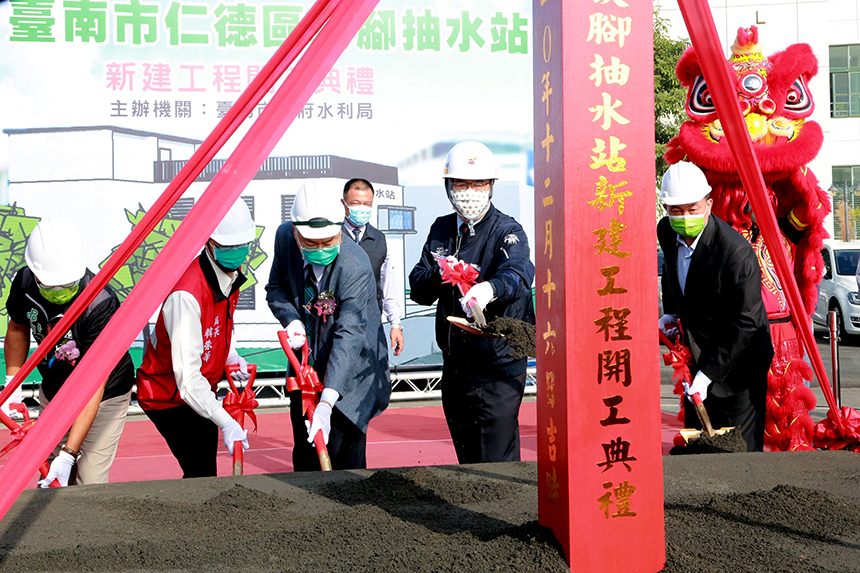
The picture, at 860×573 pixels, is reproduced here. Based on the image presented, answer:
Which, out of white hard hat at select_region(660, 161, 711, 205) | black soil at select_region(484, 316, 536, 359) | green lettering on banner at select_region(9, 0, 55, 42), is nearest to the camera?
black soil at select_region(484, 316, 536, 359)

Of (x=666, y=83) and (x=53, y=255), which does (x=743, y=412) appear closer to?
(x=53, y=255)

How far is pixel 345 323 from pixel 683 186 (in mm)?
1636

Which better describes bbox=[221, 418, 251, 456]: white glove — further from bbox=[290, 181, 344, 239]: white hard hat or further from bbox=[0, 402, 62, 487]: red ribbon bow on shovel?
bbox=[290, 181, 344, 239]: white hard hat

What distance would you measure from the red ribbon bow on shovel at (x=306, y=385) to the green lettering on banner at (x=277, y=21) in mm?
3967

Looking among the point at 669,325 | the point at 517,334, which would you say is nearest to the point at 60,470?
the point at 517,334

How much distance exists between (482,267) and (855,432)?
1670 millimetres

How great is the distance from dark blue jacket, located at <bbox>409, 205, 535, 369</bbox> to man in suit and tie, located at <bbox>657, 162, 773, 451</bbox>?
0.71 meters

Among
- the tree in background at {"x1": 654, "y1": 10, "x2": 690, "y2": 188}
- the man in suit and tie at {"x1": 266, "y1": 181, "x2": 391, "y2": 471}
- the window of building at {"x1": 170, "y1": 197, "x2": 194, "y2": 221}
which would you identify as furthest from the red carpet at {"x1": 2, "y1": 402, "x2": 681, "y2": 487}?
the tree in background at {"x1": 654, "y1": 10, "x2": 690, "y2": 188}

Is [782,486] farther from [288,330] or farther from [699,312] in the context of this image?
[288,330]

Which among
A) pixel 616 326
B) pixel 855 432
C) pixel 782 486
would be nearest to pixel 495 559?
pixel 616 326

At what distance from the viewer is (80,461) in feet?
11.0

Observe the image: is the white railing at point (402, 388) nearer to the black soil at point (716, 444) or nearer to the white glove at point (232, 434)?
the black soil at point (716, 444)

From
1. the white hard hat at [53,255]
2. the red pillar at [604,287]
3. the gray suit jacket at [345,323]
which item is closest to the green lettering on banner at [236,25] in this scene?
the gray suit jacket at [345,323]

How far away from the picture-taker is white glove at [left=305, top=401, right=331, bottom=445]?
3047 millimetres
